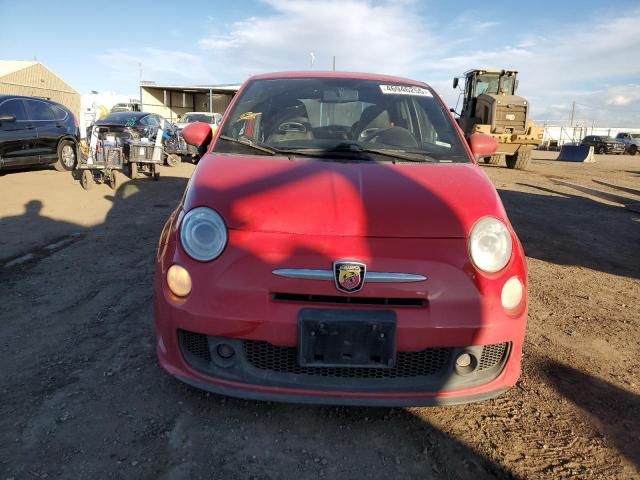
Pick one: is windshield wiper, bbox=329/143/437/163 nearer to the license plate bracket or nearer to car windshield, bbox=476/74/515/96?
the license plate bracket

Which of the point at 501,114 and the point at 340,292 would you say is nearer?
the point at 340,292

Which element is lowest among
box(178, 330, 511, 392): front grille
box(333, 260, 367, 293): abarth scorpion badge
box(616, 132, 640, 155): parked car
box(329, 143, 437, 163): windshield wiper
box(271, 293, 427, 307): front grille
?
box(178, 330, 511, 392): front grille

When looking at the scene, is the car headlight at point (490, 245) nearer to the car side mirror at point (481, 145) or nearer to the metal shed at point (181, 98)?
the car side mirror at point (481, 145)

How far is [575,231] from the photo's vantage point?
22.3ft

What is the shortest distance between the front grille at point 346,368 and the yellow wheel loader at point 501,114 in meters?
14.8

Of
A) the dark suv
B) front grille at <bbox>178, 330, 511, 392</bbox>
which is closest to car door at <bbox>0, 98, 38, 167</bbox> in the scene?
the dark suv

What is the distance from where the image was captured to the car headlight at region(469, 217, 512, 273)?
207 centimetres

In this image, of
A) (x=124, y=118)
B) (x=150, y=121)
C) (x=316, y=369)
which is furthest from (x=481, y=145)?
(x=150, y=121)

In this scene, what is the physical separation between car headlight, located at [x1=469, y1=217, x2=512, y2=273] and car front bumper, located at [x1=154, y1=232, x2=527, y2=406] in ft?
0.17

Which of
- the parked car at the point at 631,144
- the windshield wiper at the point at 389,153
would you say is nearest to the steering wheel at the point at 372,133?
the windshield wiper at the point at 389,153

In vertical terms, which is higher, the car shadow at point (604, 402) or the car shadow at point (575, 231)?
the car shadow at point (575, 231)

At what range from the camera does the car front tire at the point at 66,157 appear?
11.2 m

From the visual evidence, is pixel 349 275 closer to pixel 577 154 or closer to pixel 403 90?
pixel 403 90

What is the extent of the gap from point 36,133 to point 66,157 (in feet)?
3.92
